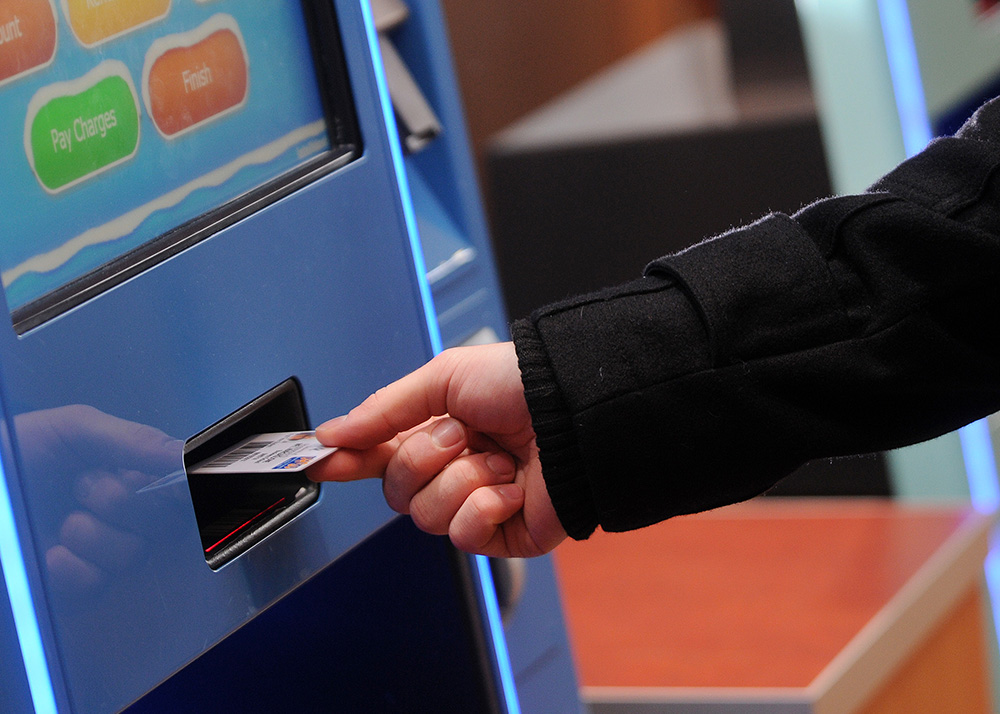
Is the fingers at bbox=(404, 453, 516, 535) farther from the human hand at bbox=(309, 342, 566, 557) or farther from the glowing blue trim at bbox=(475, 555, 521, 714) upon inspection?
the glowing blue trim at bbox=(475, 555, 521, 714)

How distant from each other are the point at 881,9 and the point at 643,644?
1.02 metres

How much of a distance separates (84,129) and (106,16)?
7 centimetres

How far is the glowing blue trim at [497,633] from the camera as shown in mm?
980

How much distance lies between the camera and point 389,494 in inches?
Answer: 34.4

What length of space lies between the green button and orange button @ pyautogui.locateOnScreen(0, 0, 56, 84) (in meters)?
0.02

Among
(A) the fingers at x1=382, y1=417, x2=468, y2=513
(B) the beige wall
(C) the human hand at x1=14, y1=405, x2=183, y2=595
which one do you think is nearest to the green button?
(C) the human hand at x1=14, y1=405, x2=183, y2=595

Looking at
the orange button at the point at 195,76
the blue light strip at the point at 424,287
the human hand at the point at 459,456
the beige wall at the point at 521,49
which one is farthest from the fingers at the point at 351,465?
the beige wall at the point at 521,49

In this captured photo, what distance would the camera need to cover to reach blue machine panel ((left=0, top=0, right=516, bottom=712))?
0.64 metres

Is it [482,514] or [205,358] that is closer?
[205,358]

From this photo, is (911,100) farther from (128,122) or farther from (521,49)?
(128,122)

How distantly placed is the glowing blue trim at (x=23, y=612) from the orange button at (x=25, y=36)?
0.22 meters

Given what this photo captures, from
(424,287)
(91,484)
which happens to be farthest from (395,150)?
(91,484)

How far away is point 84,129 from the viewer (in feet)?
2.29

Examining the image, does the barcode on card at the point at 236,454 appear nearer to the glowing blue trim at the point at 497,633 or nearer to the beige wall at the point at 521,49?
the glowing blue trim at the point at 497,633
